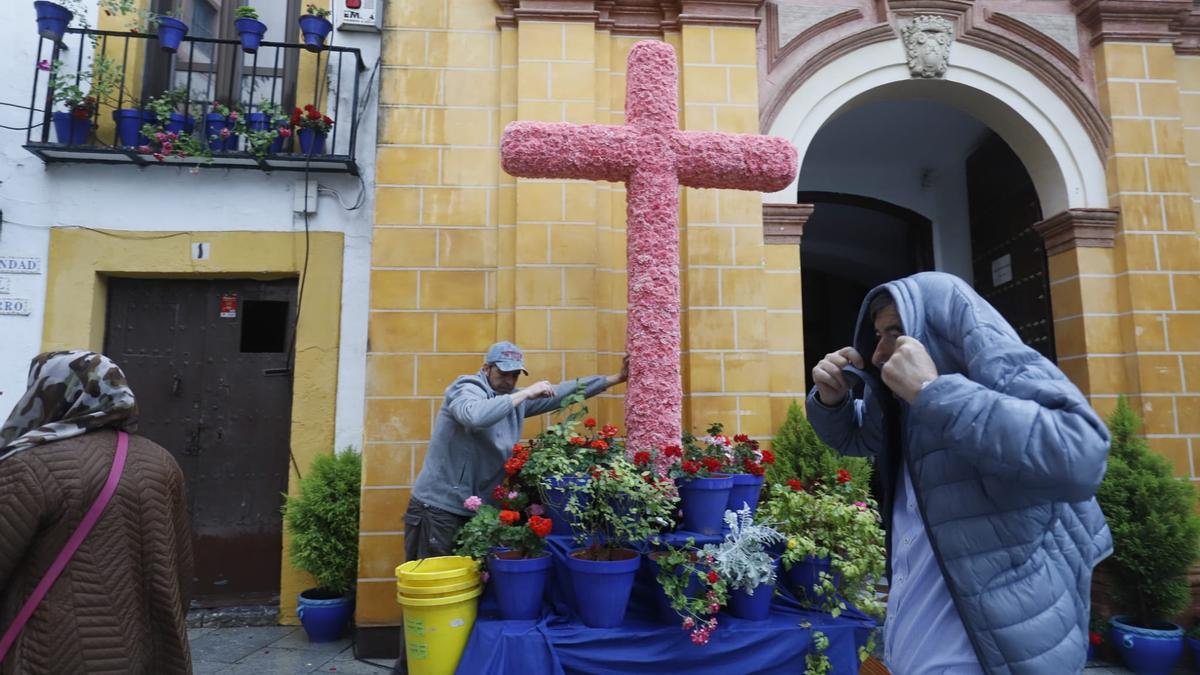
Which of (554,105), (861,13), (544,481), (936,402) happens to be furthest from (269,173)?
(936,402)

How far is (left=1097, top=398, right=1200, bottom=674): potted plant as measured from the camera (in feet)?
12.2

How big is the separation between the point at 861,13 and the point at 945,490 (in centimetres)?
423

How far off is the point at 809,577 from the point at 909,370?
1455mm

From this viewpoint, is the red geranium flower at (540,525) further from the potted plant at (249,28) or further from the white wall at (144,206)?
the potted plant at (249,28)

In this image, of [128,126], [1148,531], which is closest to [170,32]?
[128,126]

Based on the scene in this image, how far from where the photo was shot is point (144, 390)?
466 centimetres

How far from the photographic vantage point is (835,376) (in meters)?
1.80

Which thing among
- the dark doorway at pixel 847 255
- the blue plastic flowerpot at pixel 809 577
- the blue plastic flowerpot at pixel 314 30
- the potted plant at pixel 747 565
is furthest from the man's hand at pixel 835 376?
the dark doorway at pixel 847 255

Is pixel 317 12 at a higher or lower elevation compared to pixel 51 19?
higher

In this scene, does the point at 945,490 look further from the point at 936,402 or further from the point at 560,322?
the point at 560,322

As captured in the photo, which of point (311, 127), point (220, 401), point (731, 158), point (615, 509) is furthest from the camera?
point (220, 401)

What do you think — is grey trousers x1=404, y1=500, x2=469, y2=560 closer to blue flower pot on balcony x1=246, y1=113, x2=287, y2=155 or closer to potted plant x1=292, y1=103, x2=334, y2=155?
potted plant x1=292, y1=103, x2=334, y2=155

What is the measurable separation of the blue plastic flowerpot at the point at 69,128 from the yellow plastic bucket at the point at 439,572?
13.7 feet

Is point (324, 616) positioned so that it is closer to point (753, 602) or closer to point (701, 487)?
point (701, 487)
